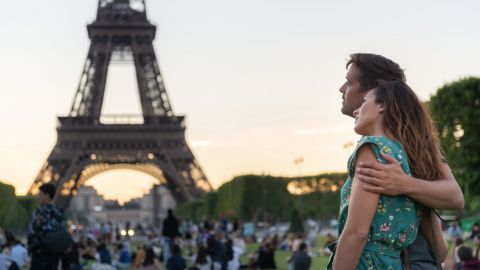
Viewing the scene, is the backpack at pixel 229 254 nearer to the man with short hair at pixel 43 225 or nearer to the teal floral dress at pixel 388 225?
the man with short hair at pixel 43 225

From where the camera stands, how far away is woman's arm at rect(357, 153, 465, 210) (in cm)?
332

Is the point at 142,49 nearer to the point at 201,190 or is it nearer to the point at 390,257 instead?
the point at 201,190

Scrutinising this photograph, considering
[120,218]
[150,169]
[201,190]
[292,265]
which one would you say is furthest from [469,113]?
[120,218]

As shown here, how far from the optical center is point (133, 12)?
2653 inches

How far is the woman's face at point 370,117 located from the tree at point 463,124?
3520 cm

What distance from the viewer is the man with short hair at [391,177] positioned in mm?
3338

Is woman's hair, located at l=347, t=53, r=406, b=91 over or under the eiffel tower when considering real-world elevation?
under

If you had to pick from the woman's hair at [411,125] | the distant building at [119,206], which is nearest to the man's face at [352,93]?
the woman's hair at [411,125]

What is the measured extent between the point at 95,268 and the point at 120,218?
15516 cm

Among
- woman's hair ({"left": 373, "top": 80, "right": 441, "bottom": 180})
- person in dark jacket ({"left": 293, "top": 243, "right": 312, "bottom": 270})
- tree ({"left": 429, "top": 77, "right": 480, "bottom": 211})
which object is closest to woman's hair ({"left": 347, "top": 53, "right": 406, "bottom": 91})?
woman's hair ({"left": 373, "top": 80, "right": 441, "bottom": 180})

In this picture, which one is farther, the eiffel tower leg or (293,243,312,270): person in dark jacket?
the eiffel tower leg

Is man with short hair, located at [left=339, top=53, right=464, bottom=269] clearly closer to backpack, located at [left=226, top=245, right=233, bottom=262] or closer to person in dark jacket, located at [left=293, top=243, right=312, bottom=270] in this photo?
person in dark jacket, located at [left=293, top=243, right=312, bottom=270]

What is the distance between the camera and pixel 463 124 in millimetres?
38750

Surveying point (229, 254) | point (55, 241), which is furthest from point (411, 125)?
point (229, 254)
